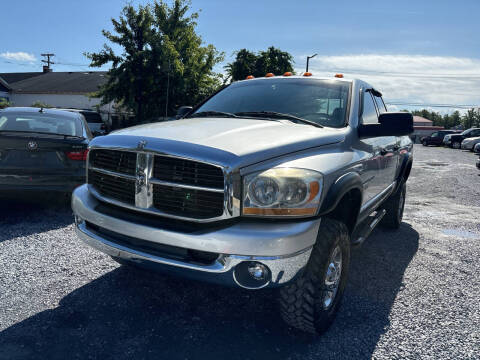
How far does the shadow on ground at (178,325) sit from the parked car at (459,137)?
33217 millimetres

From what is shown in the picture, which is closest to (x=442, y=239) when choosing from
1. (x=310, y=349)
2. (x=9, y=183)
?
(x=310, y=349)

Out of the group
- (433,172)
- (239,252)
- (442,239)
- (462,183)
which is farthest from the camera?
(433,172)

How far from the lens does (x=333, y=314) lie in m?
2.77

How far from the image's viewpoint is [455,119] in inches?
3858

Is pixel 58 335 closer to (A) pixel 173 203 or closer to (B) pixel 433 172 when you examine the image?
(A) pixel 173 203

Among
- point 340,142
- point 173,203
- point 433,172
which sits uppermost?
point 340,142

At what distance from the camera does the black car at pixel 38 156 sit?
4793mm

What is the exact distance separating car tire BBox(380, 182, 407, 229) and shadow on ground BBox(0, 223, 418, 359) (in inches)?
70.5

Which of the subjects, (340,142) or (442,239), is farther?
(442,239)

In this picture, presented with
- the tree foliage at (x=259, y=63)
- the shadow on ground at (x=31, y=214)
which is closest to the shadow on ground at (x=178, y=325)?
the shadow on ground at (x=31, y=214)

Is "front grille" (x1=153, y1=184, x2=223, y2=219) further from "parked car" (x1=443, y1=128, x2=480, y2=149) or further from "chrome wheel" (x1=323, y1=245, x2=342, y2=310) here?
"parked car" (x1=443, y1=128, x2=480, y2=149)

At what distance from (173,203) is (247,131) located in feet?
2.36

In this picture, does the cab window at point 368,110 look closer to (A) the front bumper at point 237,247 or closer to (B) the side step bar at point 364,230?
(B) the side step bar at point 364,230

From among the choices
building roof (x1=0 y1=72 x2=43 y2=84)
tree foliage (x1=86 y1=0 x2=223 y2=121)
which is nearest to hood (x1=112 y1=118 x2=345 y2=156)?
tree foliage (x1=86 y1=0 x2=223 y2=121)
